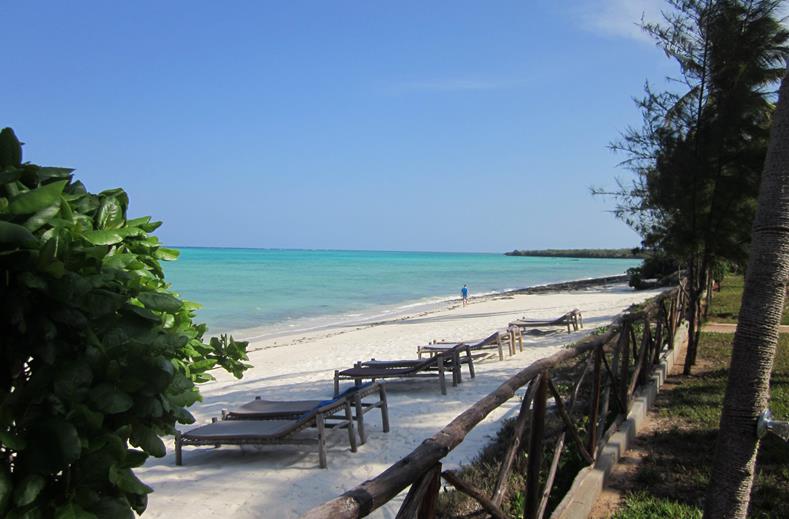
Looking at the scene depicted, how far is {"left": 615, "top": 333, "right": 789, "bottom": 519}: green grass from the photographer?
14.1 ft

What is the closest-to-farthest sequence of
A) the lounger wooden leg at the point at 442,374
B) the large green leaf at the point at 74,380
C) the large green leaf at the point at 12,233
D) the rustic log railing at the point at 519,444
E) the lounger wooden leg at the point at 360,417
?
the large green leaf at the point at 12,233
the large green leaf at the point at 74,380
the rustic log railing at the point at 519,444
the lounger wooden leg at the point at 360,417
the lounger wooden leg at the point at 442,374

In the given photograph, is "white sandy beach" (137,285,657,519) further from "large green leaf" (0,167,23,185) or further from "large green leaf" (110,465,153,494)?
"large green leaf" (0,167,23,185)

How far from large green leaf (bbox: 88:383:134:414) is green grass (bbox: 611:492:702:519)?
3.75 meters

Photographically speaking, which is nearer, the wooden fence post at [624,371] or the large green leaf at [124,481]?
the large green leaf at [124,481]

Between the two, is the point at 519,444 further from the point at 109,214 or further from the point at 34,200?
the point at 34,200

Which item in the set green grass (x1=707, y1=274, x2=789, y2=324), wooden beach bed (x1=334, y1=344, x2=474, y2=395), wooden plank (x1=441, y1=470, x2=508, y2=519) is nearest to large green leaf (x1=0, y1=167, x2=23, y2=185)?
wooden plank (x1=441, y1=470, x2=508, y2=519)

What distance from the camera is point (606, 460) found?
4941mm

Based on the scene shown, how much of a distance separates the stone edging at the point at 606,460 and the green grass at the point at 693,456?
191 millimetres

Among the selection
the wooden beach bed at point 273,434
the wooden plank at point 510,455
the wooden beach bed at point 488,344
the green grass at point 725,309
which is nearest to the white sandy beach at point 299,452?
the wooden beach bed at point 273,434

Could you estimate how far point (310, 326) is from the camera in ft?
86.8

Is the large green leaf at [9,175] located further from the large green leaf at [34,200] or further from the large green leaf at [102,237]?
the large green leaf at [102,237]

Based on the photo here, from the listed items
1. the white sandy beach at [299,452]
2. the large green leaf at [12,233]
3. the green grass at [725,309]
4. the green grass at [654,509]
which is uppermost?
the large green leaf at [12,233]

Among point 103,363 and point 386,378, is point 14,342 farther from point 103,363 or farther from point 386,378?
point 386,378

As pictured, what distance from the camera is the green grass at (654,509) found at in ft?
13.3
